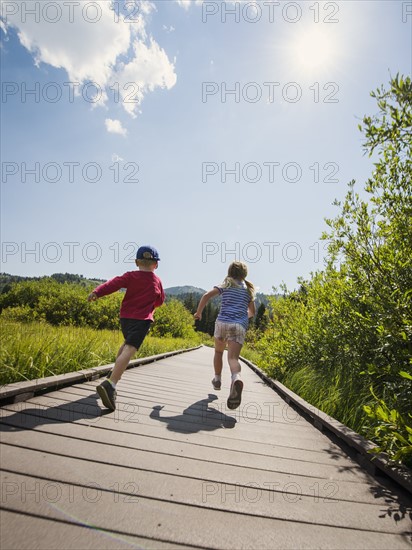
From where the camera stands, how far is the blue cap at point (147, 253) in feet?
11.9

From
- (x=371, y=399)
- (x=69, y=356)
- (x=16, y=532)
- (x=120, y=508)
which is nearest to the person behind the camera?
(x=16, y=532)

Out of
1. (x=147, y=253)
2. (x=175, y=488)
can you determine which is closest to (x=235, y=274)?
(x=147, y=253)

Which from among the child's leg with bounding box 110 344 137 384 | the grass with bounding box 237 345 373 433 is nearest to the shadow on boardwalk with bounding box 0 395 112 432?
the child's leg with bounding box 110 344 137 384

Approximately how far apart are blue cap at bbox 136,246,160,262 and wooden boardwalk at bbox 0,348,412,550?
173cm

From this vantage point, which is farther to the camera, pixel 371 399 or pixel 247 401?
pixel 247 401

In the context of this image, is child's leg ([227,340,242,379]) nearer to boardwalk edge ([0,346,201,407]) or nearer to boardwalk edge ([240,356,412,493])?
boardwalk edge ([240,356,412,493])

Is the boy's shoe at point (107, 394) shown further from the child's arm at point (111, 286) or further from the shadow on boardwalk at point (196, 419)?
the child's arm at point (111, 286)

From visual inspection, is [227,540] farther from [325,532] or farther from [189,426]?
[189,426]

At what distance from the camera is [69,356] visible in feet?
13.3

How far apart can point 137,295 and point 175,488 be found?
226cm

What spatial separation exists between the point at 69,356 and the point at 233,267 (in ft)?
8.34

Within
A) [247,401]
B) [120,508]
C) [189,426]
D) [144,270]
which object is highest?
[144,270]

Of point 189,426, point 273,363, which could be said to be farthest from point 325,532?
point 273,363

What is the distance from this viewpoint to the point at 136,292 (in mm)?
3523
